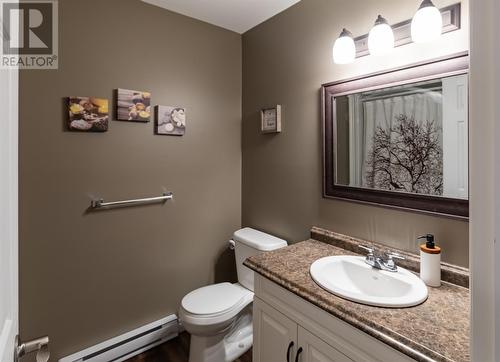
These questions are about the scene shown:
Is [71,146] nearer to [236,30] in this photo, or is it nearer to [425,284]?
[236,30]

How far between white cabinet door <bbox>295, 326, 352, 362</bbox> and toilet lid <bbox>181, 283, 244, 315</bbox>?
63 cm

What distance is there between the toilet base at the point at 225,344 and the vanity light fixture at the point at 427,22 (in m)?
1.88

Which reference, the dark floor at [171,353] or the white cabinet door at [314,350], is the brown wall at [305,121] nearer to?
the white cabinet door at [314,350]

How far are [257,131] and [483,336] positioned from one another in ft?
6.36

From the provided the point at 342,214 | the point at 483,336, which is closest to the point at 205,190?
the point at 342,214

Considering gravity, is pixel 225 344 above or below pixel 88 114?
below

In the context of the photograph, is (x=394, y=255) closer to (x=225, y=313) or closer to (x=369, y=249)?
(x=369, y=249)

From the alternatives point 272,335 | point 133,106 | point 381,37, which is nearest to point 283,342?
point 272,335

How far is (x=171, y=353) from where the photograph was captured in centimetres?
184

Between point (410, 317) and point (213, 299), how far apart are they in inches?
45.6

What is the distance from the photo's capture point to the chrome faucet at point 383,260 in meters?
1.22

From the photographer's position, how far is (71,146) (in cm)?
157

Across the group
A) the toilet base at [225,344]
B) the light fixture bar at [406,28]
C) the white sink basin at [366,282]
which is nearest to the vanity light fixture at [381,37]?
the light fixture bar at [406,28]
